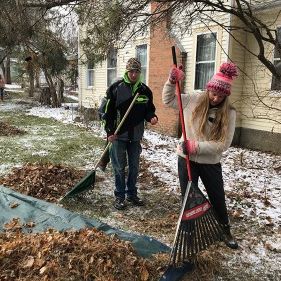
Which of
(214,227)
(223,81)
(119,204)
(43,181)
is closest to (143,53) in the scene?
(43,181)

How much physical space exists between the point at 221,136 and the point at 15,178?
12.1 feet

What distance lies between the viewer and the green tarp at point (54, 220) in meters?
3.54

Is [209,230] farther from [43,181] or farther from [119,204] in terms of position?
[43,181]

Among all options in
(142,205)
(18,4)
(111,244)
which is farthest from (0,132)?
(111,244)

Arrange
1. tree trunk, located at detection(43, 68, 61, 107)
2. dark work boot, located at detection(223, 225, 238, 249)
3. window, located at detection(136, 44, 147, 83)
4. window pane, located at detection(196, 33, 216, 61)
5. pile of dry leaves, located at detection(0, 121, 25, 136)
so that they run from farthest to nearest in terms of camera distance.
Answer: tree trunk, located at detection(43, 68, 61, 107)
window, located at detection(136, 44, 147, 83)
pile of dry leaves, located at detection(0, 121, 25, 136)
window pane, located at detection(196, 33, 216, 61)
dark work boot, located at detection(223, 225, 238, 249)

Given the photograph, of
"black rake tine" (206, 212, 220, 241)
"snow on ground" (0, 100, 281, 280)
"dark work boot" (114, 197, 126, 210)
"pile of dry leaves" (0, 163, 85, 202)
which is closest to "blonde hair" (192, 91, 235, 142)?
"black rake tine" (206, 212, 220, 241)

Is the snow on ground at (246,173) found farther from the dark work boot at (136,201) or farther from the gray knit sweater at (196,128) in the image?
the gray knit sweater at (196,128)

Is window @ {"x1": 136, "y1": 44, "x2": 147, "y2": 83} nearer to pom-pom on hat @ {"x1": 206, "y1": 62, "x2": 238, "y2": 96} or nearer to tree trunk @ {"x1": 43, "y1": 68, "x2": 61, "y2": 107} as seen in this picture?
tree trunk @ {"x1": 43, "y1": 68, "x2": 61, "y2": 107}

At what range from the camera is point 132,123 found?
4.86 m

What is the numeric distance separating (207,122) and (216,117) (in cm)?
10

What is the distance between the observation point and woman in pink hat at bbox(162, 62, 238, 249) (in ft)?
11.3

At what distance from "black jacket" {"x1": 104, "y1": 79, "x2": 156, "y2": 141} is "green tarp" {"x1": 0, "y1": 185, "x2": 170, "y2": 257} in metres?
1.36

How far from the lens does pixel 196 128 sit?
3.59 meters

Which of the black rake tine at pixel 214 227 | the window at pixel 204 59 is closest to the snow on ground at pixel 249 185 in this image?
the black rake tine at pixel 214 227
